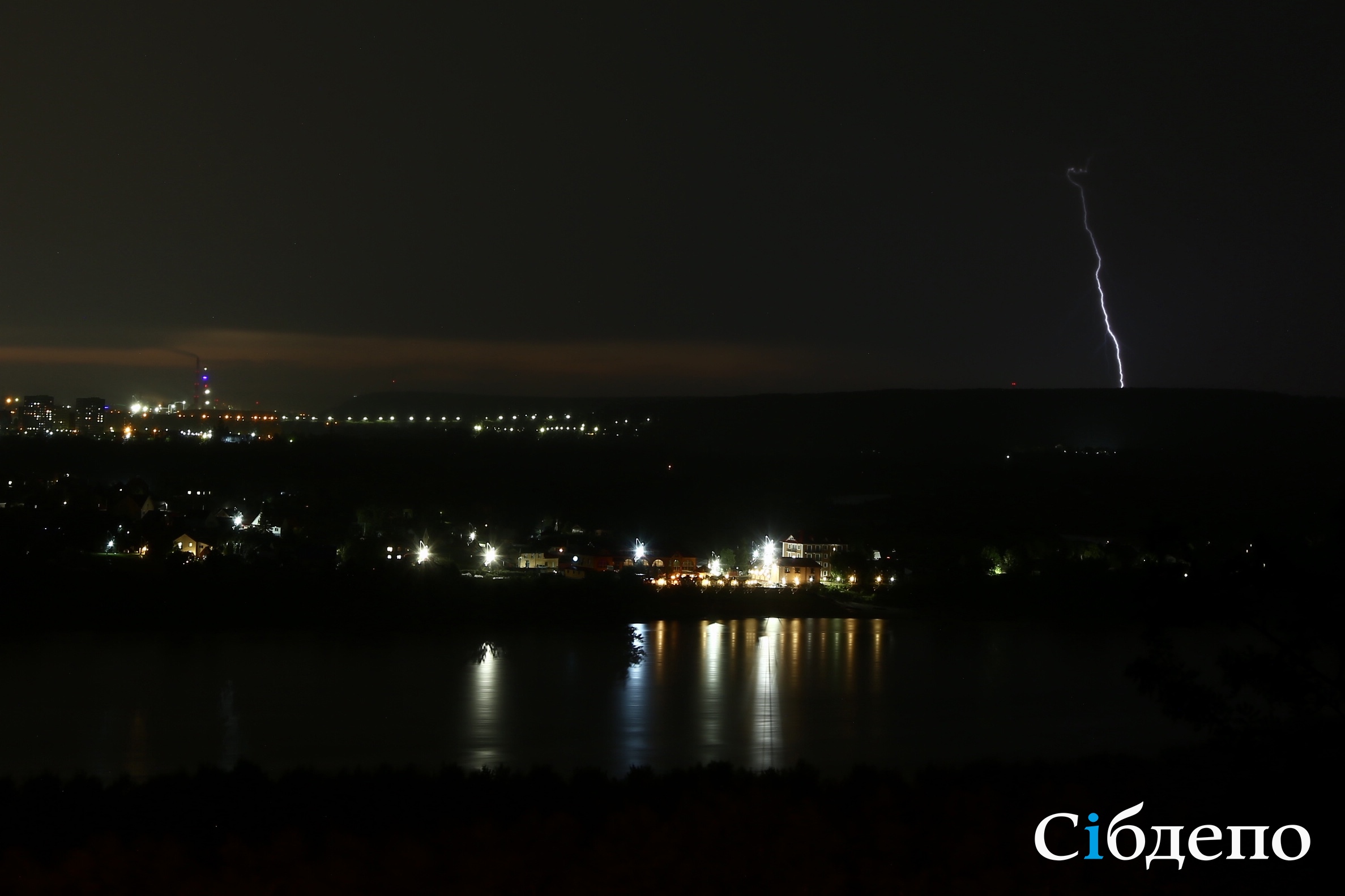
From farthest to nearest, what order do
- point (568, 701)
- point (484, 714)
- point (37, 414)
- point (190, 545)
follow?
1. point (37, 414)
2. point (190, 545)
3. point (568, 701)
4. point (484, 714)

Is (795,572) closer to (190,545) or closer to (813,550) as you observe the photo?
(813,550)

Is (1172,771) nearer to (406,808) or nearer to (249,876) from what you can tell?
(406,808)

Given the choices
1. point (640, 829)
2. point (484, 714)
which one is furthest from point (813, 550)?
point (640, 829)

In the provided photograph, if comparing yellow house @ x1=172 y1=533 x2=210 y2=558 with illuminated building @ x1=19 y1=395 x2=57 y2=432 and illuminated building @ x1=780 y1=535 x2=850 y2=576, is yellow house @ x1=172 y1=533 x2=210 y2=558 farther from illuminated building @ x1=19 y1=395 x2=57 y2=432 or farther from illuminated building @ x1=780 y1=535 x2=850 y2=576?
illuminated building @ x1=19 y1=395 x2=57 y2=432

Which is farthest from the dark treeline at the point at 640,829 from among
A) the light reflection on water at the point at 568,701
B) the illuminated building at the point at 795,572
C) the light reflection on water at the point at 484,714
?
the illuminated building at the point at 795,572

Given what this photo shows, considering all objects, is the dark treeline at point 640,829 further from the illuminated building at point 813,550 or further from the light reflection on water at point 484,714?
the illuminated building at point 813,550

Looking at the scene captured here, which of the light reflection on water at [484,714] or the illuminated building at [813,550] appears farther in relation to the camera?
the illuminated building at [813,550]

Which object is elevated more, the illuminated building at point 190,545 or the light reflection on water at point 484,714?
the illuminated building at point 190,545

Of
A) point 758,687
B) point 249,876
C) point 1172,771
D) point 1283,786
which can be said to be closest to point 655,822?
point 249,876

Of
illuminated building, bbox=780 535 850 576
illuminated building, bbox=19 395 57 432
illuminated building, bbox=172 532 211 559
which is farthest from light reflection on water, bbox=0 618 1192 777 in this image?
illuminated building, bbox=19 395 57 432
